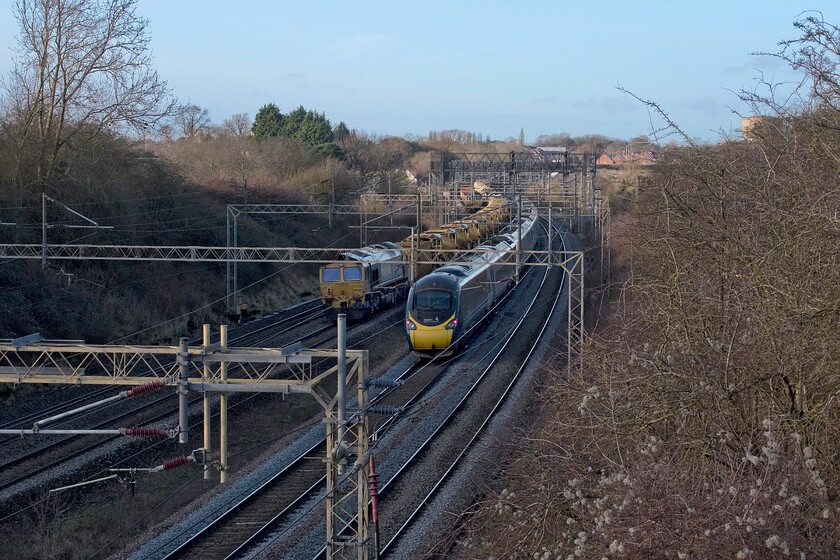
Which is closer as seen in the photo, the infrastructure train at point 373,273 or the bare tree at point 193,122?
the infrastructure train at point 373,273

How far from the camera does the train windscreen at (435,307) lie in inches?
801

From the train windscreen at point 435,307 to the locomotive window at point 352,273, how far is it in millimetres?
6545

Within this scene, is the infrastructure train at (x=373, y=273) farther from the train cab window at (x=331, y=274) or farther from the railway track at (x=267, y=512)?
the railway track at (x=267, y=512)

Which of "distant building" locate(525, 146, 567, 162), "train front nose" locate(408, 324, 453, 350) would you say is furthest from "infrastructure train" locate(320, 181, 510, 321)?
"distant building" locate(525, 146, 567, 162)

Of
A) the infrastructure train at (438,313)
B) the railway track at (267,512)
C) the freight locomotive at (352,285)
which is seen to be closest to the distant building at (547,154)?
the freight locomotive at (352,285)

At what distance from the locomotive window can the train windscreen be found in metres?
6.54

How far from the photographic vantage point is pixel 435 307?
20.4m

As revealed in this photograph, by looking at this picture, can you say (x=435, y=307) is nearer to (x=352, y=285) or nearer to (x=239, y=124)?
(x=352, y=285)

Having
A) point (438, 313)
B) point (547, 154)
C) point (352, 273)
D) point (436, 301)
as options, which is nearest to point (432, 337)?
point (438, 313)

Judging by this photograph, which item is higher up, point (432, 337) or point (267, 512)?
point (432, 337)

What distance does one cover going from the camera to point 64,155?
1144 inches

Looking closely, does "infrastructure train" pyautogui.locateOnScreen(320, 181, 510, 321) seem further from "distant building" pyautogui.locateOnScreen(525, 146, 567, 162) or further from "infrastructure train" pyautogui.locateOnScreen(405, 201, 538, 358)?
"distant building" pyautogui.locateOnScreen(525, 146, 567, 162)

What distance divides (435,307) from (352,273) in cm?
699

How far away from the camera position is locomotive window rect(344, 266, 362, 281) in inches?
1048
